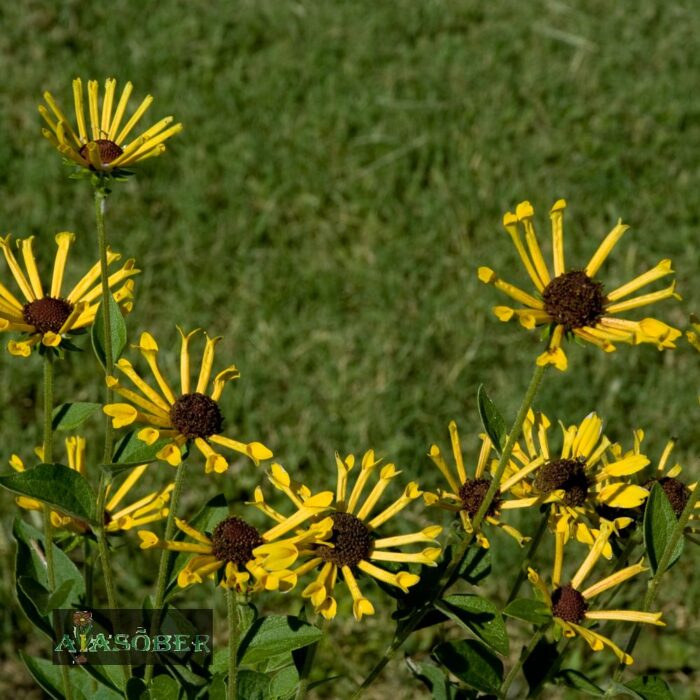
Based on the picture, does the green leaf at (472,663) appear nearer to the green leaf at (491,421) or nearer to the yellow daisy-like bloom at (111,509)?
the green leaf at (491,421)

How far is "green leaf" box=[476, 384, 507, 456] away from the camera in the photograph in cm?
138

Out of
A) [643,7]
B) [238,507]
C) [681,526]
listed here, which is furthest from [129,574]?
[643,7]

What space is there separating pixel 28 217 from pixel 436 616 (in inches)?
95.8

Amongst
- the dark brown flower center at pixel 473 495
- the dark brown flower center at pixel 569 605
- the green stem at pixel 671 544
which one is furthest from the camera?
the dark brown flower center at pixel 473 495

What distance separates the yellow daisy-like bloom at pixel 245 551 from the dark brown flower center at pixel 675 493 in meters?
0.55

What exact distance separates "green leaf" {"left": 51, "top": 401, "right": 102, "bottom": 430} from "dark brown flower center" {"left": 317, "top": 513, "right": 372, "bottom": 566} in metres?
0.35

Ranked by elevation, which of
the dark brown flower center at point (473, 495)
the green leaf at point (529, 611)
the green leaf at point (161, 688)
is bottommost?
the green leaf at point (161, 688)

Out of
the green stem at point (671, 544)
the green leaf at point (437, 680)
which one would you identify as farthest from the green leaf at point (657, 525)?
the green leaf at point (437, 680)

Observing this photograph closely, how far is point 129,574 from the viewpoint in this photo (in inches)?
105

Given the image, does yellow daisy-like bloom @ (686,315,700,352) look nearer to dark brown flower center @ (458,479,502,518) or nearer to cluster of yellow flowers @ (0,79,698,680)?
cluster of yellow flowers @ (0,79,698,680)

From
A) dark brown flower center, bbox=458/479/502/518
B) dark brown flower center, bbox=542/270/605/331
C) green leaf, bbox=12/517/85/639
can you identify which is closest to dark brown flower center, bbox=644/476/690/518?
dark brown flower center, bbox=458/479/502/518

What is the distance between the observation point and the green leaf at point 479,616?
4.50ft

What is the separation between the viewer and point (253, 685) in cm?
141

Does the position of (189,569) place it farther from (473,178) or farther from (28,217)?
(473,178)
